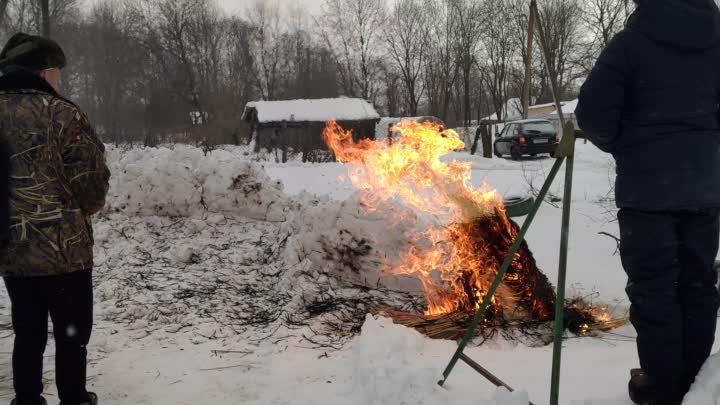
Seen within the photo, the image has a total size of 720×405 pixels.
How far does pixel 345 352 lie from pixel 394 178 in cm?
178

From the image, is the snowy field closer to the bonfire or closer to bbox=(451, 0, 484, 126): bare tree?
the bonfire

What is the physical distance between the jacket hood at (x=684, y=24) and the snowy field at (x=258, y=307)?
4.42ft

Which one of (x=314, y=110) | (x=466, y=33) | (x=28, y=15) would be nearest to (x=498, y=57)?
(x=466, y=33)

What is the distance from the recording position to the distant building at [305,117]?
29453 millimetres

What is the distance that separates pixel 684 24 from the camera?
6.59ft

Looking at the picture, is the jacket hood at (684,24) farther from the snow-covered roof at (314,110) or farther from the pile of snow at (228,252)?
the snow-covered roof at (314,110)

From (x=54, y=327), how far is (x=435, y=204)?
3.03 m

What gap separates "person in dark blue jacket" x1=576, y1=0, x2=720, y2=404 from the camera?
6.64ft

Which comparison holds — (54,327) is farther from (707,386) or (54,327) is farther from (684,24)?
(684,24)

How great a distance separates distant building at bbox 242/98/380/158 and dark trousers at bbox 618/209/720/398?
26.6 m

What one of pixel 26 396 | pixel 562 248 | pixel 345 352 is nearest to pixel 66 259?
pixel 26 396

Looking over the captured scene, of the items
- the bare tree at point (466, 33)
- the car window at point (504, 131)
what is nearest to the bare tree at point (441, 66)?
the bare tree at point (466, 33)

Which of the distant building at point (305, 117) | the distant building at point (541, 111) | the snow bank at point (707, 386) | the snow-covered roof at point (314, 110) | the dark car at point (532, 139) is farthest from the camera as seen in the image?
the distant building at point (541, 111)

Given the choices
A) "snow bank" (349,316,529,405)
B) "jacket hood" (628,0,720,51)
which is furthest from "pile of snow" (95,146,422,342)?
"jacket hood" (628,0,720,51)
